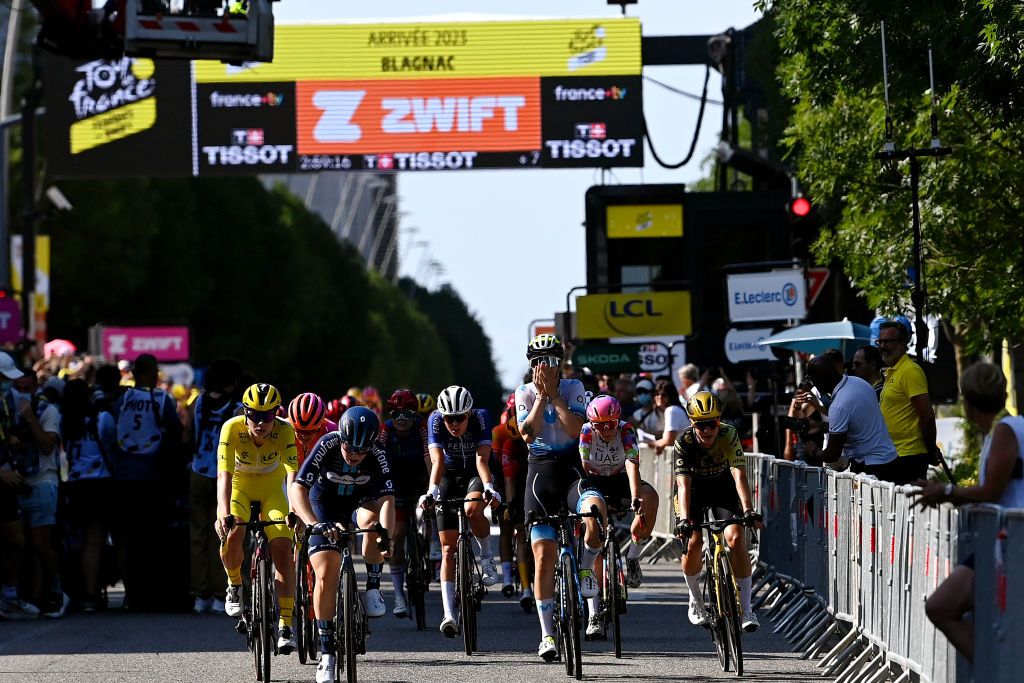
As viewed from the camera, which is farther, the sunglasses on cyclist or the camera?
the camera

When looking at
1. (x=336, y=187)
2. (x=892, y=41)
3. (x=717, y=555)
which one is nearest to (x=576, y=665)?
(x=717, y=555)

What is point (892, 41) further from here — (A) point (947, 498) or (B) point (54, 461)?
(A) point (947, 498)

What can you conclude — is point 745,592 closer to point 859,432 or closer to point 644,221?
point 859,432

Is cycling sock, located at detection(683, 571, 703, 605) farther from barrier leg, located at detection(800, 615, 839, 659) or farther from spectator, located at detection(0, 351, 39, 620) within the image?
spectator, located at detection(0, 351, 39, 620)

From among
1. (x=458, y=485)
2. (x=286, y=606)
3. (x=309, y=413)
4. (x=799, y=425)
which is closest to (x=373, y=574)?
(x=286, y=606)

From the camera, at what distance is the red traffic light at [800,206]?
20188 mm

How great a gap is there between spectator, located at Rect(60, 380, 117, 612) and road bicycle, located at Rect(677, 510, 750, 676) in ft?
18.8

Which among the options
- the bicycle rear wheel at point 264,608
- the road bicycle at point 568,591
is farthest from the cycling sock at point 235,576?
the road bicycle at point 568,591

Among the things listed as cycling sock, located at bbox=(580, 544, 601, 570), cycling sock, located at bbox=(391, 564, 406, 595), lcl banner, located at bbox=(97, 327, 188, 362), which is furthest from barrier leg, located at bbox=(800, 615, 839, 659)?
lcl banner, located at bbox=(97, 327, 188, 362)

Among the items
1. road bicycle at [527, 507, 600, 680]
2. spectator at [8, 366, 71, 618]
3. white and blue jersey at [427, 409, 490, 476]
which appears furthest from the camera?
spectator at [8, 366, 71, 618]

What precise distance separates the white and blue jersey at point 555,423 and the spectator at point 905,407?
Result: 7.66ft

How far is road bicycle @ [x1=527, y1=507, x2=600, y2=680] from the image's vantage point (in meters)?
11.4

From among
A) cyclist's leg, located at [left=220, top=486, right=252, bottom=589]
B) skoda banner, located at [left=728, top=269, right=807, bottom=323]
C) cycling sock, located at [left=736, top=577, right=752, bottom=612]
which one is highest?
skoda banner, located at [left=728, top=269, right=807, bottom=323]

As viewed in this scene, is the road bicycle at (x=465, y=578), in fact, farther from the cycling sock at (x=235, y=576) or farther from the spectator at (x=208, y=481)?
the spectator at (x=208, y=481)
